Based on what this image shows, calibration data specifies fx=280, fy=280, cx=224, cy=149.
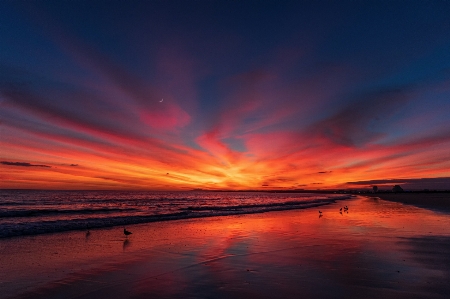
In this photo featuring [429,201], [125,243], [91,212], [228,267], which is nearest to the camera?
[228,267]

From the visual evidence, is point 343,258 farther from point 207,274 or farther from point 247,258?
point 207,274

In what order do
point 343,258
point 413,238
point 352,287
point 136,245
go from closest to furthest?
point 352,287
point 343,258
point 136,245
point 413,238

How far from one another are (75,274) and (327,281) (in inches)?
370

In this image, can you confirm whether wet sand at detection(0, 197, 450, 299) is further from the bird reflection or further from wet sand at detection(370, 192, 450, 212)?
wet sand at detection(370, 192, 450, 212)

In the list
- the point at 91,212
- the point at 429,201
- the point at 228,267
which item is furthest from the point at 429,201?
the point at 228,267

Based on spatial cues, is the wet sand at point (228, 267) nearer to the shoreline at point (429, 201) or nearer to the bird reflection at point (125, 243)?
the bird reflection at point (125, 243)

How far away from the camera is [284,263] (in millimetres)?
12133

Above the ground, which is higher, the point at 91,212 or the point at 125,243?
the point at 91,212

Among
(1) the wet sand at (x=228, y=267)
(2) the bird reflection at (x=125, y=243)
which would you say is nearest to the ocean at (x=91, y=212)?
(1) the wet sand at (x=228, y=267)

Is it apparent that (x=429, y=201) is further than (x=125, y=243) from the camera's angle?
Yes

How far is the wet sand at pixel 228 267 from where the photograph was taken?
8773 millimetres

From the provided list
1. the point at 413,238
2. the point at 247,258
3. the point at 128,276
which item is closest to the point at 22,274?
the point at 128,276

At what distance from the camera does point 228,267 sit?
1159cm

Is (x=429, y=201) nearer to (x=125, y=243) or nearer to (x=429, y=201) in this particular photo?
(x=429, y=201)
